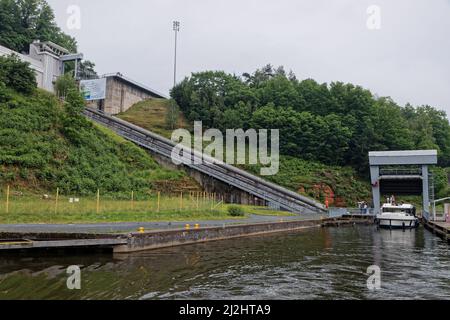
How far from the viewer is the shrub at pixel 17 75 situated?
4197cm

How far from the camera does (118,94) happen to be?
73.6 m

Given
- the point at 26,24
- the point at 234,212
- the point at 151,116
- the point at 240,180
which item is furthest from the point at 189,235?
the point at 26,24

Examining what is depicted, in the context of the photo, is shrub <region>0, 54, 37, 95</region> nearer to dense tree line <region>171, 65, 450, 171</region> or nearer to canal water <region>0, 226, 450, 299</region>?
canal water <region>0, 226, 450, 299</region>

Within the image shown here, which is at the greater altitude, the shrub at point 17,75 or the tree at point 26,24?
the tree at point 26,24

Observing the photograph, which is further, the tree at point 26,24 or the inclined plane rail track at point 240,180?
the tree at point 26,24

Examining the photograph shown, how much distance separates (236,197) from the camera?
4525cm

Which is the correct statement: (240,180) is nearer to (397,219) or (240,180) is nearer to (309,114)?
(397,219)

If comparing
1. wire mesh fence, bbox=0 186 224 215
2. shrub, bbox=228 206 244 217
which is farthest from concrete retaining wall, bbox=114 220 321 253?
wire mesh fence, bbox=0 186 224 215

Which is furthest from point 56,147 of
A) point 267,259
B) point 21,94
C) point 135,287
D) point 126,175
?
point 135,287

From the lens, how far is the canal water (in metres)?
10.1

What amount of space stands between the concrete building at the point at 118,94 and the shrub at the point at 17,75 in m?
20.5

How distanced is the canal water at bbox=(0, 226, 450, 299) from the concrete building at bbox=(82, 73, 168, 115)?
54.2 metres

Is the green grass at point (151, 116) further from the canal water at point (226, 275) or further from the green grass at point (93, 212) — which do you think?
the canal water at point (226, 275)

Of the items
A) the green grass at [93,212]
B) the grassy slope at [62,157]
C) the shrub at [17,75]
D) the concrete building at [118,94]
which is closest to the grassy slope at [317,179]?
the concrete building at [118,94]
